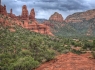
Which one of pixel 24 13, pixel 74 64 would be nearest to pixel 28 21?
pixel 24 13

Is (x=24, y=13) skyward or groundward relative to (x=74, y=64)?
skyward

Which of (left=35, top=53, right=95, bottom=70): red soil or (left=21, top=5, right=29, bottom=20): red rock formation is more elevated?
(left=21, top=5, right=29, bottom=20): red rock formation

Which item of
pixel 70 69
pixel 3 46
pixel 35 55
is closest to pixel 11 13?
pixel 3 46

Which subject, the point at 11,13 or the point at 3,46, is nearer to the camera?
the point at 3,46

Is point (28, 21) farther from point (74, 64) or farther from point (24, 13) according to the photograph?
point (74, 64)

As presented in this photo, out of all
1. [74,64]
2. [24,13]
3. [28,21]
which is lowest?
[74,64]

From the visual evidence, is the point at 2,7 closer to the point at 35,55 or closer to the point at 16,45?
the point at 16,45

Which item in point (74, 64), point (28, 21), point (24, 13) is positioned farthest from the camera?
point (28, 21)

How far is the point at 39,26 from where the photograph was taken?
154 metres

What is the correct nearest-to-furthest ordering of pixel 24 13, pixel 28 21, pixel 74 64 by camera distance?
pixel 74 64, pixel 24 13, pixel 28 21

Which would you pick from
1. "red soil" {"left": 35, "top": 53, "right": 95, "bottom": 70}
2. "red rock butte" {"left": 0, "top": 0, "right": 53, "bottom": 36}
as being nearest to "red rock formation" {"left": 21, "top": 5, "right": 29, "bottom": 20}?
"red rock butte" {"left": 0, "top": 0, "right": 53, "bottom": 36}

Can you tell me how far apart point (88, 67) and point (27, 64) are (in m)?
11.8

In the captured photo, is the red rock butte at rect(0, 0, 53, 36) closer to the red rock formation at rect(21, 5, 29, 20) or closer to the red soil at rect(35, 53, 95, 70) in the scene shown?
the red rock formation at rect(21, 5, 29, 20)

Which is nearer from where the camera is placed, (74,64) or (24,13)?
(74,64)
